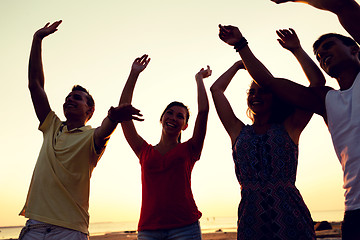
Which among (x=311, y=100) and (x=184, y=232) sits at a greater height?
(x=311, y=100)

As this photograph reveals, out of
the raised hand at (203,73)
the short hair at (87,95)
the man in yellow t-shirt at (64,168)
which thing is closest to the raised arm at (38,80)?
the man in yellow t-shirt at (64,168)

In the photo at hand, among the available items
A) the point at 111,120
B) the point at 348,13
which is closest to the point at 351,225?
the point at 348,13

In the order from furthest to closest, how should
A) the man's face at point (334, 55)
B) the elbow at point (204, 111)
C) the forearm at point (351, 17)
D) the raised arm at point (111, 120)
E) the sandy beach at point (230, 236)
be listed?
the sandy beach at point (230, 236), the elbow at point (204, 111), the raised arm at point (111, 120), the man's face at point (334, 55), the forearm at point (351, 17)

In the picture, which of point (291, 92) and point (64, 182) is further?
point (64, 182)

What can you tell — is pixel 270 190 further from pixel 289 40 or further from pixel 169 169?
pixel 289 40

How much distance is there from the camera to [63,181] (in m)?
3.46

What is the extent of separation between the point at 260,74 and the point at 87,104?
8.39ft

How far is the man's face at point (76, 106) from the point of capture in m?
4.13

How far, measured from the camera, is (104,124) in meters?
3.62

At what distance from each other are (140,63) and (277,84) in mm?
2515

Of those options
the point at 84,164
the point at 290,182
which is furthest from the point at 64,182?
the point at 290,182

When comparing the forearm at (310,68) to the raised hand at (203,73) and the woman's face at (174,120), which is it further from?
the woman's face at (174,120)

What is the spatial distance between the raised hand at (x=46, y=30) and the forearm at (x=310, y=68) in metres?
3.44

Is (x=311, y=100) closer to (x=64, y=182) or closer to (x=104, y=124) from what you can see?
(x=104, y=124)
